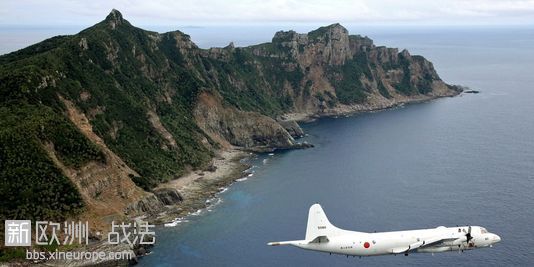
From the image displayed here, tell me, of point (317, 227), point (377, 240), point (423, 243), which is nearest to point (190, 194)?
point (317, 227)

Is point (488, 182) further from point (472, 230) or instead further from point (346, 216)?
point (472, 230)

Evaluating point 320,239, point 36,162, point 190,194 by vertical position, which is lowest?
point 190,194

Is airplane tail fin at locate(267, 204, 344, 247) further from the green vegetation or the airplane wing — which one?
the green vegetation

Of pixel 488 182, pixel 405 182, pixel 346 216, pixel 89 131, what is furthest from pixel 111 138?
pixel 488 182

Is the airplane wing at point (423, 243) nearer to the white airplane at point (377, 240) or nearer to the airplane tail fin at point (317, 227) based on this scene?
the white airplane at point (377, 240)

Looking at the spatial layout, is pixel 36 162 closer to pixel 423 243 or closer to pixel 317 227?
pixel 317 227

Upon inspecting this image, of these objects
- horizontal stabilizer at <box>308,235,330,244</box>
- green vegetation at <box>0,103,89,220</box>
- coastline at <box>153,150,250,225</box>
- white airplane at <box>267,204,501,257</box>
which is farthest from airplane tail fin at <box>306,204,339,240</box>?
green vegetation at <box>0,103,89,220</box>

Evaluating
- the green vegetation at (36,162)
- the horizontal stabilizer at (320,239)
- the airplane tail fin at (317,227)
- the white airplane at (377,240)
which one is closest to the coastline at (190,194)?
the green vegetation at (36,162)

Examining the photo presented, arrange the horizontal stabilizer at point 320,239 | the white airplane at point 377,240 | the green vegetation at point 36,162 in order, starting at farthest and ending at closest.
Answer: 1. the green vegetation at point 36,162
2. the white airplane at point 377,240
3. the horizontal stabilizer at point 320,239
